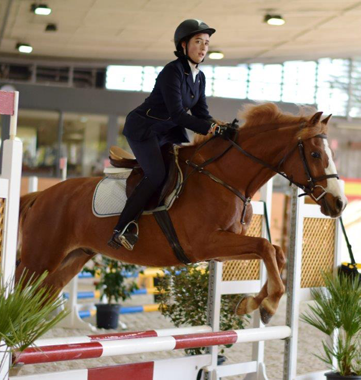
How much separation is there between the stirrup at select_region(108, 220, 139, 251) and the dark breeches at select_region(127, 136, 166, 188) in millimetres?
232

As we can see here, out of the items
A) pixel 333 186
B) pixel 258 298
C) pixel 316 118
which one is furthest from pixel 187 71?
pixel 258 298

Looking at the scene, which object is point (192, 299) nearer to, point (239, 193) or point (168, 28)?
point (239, 193)

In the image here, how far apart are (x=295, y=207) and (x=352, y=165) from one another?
1186 centimetres

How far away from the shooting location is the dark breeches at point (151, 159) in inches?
126

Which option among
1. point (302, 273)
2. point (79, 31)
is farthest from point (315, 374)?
point (79, 31)

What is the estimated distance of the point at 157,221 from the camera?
3221 mm

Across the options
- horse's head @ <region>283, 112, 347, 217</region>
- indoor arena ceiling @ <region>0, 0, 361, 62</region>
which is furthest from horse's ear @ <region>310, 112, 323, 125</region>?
indoor arena ceiling @ <region>0, 0, 361, 62</region>

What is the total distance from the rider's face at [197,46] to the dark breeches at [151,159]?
44cm

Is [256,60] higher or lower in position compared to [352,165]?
higher

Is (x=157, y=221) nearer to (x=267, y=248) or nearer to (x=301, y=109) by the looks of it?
(x=267, y=248)

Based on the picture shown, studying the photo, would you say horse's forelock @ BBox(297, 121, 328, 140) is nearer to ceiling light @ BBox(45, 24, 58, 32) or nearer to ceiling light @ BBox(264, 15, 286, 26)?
ceiling light @ BBox(264, 15, 286, 26)

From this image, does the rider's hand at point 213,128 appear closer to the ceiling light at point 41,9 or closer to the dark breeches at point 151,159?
the dark breeches at point 151,159

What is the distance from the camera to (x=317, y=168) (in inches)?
119

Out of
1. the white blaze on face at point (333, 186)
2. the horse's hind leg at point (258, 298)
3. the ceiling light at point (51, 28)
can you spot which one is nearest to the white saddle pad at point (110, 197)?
the horse's hind leg at point (258, 298)
